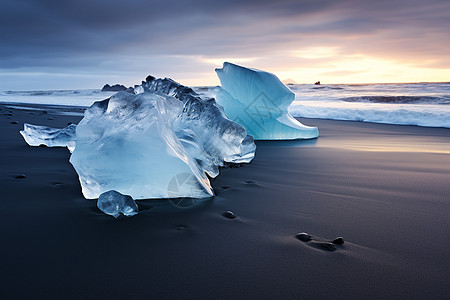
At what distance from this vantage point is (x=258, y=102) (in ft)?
13.1

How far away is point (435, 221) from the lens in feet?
4.32

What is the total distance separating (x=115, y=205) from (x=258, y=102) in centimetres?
291

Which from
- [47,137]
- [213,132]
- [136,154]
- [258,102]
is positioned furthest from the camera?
[258,102]

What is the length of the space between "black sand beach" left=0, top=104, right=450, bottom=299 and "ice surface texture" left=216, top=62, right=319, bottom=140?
2.09 meters

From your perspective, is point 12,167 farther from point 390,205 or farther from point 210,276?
point 390,205

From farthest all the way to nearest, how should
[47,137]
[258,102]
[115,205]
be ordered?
1. [258,102]
2. [47,137]
3. [115,205]

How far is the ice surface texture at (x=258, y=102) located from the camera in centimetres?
392

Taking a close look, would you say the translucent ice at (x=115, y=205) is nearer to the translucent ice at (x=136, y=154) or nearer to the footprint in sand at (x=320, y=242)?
the translucent ice at (x=136, y=154)

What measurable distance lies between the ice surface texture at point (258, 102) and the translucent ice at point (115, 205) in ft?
9.36

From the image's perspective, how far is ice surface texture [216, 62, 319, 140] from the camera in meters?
3.92

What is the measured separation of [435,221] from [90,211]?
136 centimetres

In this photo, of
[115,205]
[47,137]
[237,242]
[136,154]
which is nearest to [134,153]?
[136,154]

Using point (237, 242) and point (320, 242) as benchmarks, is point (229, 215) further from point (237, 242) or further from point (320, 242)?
point (320, 242)

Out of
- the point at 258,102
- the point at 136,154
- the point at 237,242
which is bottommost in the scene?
the point at 237,242
